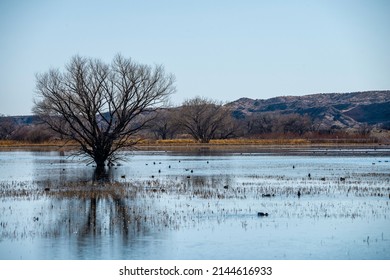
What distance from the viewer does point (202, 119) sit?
106 meters

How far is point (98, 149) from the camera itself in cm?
4638

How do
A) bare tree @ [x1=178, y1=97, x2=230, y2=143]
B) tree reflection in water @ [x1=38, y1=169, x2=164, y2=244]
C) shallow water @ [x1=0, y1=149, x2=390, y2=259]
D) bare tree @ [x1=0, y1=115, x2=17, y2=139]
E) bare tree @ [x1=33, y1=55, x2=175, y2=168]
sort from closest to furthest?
shallow water @ [x1=0, y1=149, x2=390, y2=259] → tree reflection in water @ [x1=38, y1=169, x2=164, y2=244] → bare tree @ [x1=33, y1=55, x2=175, y2=168] → bare tree @ [x1=178, y1=97, x2=230, y2=143] → bare tree @ [x1=0, y1=115, x2=17, y2=139]

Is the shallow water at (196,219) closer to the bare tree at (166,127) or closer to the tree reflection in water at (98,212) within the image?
the tree reflection in water at (98,212)

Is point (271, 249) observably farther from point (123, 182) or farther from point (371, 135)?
point (371, 135)

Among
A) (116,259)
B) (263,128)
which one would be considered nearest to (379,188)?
(116,259)

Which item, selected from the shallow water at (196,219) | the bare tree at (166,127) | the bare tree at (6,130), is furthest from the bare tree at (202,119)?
the shallow water at (196,219)

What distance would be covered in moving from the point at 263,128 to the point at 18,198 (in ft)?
357

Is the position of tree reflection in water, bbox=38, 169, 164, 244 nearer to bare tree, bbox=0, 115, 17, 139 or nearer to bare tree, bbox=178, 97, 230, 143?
bare tree, bbox=178, 97, 230, 143

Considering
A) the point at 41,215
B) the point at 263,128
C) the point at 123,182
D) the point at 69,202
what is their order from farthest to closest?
the point at 263,128 → the point at 123,182 → the point at 69,202 → the point at 41,215

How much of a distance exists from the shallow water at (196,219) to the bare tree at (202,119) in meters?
71.1

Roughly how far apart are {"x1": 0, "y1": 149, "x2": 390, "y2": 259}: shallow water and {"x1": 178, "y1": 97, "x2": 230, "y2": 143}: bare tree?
233ft

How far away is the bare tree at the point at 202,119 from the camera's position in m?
106

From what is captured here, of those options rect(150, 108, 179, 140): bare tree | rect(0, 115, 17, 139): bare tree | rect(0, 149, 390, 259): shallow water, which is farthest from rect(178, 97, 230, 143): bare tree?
rect(0, 149, 390, 259): shallow water

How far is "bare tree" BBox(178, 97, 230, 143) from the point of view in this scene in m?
106
